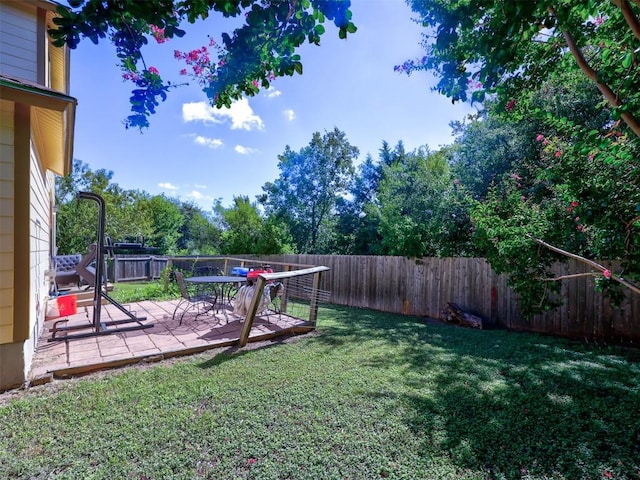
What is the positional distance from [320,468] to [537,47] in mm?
4937

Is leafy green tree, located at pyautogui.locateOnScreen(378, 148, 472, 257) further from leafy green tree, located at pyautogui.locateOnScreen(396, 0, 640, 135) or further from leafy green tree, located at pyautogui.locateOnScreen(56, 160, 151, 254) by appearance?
leafy green tree, located at pyautogui.locateOnScreen(56, 160, 151, 254)

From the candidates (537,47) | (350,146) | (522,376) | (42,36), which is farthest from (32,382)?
(350,146)

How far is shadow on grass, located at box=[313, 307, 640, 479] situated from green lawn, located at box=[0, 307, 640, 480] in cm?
1

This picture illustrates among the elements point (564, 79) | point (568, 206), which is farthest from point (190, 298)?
point (564, 79)

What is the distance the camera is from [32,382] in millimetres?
2934

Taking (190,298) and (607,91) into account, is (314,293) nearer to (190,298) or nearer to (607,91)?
(190,298)

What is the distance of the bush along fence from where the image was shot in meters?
5.14

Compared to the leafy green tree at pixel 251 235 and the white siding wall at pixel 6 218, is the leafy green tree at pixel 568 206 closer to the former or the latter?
the white siding wall at pixel 6 218

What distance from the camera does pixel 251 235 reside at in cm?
1223

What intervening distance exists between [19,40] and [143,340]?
14.4 feet

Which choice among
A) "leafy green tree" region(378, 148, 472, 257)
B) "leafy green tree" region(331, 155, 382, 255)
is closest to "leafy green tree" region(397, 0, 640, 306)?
"leafy green tree" region(378, 148, 472, 257)

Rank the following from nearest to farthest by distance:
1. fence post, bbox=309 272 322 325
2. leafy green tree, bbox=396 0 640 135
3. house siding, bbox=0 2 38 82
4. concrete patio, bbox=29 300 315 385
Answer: leafy green tree, bbox=396 0 640 135
concrete patio, bbox=29 300 315 385
house siding, bbox=0 2 38 82
fence post, bbox=309 272 322 325

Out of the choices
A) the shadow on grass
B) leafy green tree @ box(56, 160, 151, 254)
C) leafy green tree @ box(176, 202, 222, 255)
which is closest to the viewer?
the shadow on grass

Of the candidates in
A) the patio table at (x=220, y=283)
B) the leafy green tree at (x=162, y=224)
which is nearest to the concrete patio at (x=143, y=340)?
the patio table at (x=220, y=283)
